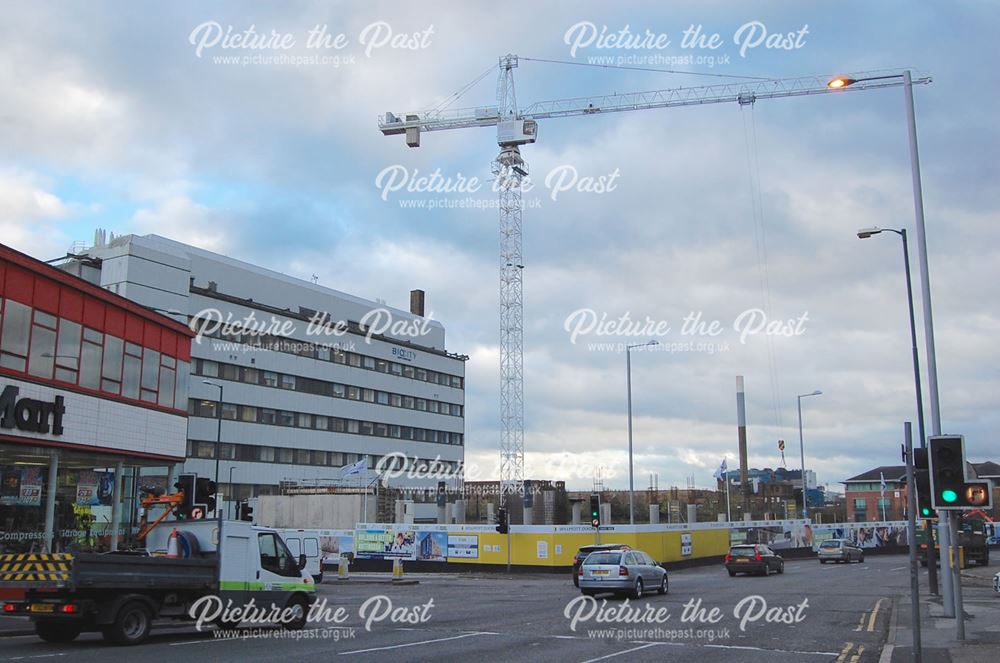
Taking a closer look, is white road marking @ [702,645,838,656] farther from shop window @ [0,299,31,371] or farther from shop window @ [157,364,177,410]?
shop window @ [157,364,177,410]

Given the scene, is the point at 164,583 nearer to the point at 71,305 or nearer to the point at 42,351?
the point at 42,351

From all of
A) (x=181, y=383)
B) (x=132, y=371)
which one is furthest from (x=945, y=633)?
(x=181, y=383)

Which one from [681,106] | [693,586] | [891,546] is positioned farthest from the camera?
[681,106]

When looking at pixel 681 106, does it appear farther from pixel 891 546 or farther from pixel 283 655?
pixel 283 655

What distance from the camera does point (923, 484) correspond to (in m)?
16.6

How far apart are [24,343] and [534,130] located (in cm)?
6625

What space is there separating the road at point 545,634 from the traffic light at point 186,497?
7.80ft

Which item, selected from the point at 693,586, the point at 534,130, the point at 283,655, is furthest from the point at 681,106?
the point at 283,655

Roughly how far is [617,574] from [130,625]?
13956 mm

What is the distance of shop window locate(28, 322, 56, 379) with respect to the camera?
22.2 meters

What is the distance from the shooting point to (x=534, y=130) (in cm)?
8344

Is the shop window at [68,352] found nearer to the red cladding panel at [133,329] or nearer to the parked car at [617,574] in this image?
the red cladding panel at [133,329]

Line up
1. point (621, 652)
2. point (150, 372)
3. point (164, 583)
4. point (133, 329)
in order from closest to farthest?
point (621, 652) → point (164, 583) → point (133, 329) → point (150, 372)

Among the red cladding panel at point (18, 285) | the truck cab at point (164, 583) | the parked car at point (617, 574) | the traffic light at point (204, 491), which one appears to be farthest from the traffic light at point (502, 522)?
the red cladding panel at point (18, 285)
